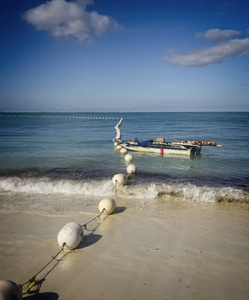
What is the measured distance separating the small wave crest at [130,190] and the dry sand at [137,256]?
7.22 ft

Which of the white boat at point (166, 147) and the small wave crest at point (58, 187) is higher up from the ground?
the white boat at point (166, 147)

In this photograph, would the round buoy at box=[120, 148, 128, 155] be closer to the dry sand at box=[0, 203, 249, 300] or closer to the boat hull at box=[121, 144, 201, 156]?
the boat hull at box=[121, 144, 201, 156]

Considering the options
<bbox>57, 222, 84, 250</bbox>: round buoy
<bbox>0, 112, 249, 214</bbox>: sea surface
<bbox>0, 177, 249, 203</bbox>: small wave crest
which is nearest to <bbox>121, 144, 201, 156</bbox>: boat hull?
<bbox>0, 112, 249, 214</bbox>: sea surface

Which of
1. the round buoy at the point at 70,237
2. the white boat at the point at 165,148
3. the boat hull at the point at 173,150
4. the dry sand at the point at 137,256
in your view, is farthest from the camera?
A: the white boat at the point at 165,148

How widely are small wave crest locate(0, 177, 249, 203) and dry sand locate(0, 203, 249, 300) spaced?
2.20 m

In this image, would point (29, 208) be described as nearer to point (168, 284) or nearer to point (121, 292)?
point (121, 292)

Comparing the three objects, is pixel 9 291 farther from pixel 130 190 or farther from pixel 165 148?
pixel 165 148

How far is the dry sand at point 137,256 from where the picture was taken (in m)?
4.95

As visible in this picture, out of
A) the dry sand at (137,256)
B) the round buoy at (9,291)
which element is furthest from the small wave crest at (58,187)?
the round buoy at (9,291)

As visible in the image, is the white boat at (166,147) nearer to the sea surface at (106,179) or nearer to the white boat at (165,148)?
the white boat at (165,148)

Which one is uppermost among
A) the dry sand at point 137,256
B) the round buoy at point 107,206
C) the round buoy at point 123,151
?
the round buoy at point 123,151

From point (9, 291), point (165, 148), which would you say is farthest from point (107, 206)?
point (165, 148)

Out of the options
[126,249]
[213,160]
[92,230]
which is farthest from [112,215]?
[213,160]

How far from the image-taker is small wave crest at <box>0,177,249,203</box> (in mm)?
11170
